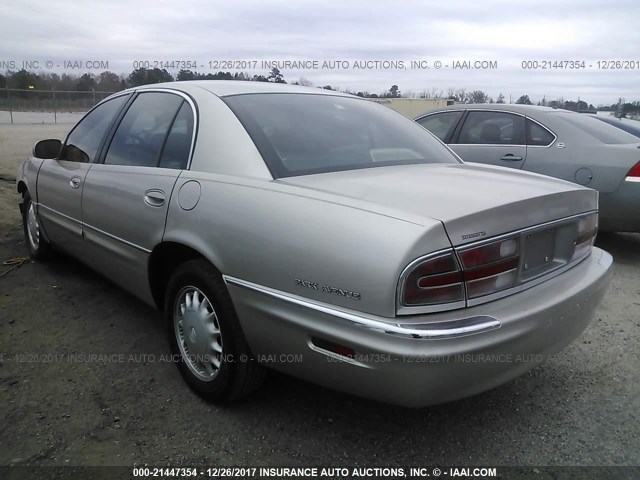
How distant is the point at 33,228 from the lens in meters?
4.46

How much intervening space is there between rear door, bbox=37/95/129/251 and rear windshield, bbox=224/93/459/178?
134 centimetres

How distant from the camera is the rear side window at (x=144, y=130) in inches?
113

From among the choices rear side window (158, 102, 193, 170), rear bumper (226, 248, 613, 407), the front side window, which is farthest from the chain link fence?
rear bumper (226, 248, 613, 407)

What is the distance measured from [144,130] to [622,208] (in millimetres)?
4231

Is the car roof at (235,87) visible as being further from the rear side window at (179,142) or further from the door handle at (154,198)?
the door handle at (154,198)

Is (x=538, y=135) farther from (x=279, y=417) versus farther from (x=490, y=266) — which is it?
(x=279, y=417)

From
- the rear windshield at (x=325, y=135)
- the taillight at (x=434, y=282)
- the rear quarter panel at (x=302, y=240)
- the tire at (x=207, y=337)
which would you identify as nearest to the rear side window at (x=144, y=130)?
the rear windshield at (x=325, y=135)

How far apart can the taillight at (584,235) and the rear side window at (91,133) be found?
2.88 meters

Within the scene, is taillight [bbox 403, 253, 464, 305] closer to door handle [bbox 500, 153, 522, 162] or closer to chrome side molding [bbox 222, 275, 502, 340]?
chrome side molding [bbox 222, 275, 502, 340]

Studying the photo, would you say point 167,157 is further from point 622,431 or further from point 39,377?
point 622,431

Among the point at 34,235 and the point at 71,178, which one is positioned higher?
the point at 71,178

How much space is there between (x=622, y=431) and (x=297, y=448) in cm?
149

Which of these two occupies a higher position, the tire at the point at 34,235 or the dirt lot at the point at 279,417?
the tire at the point at 34,235

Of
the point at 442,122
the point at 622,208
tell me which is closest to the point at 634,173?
the point at 622,208
